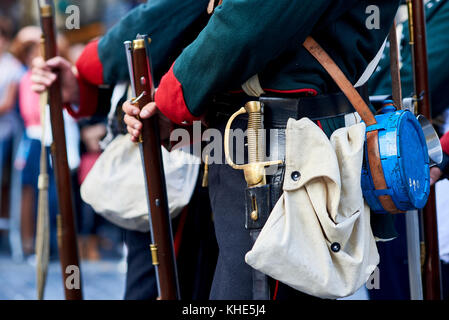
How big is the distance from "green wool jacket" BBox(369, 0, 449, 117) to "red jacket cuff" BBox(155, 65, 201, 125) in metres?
1.13

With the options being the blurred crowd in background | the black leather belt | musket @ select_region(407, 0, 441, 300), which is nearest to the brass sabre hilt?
the black leather belt

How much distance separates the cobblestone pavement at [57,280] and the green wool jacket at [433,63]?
7.76 feet

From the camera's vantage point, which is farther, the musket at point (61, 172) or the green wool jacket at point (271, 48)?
the musket at point (61, 172)

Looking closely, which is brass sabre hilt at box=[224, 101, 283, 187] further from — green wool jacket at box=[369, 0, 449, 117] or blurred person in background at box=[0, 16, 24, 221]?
blurred person in background at box=[0, 16, 24, 221]

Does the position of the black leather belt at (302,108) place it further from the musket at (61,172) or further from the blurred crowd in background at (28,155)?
the blurred crowd in background at (28,155)

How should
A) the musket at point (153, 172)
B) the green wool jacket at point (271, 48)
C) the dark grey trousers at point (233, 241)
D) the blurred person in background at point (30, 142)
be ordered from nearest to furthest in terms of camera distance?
the green wool jacket at point (271, 48) → the dark grey trousers at point (233, 241) → the musket at point (153, 172) → the blurred person in background at point (30, 142)

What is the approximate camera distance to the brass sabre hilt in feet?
5.39

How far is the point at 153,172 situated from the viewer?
209 cm

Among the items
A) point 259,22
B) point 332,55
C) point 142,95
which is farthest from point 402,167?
point 142,95

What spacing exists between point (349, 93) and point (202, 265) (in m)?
1.11

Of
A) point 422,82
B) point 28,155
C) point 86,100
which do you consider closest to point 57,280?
point 28,155

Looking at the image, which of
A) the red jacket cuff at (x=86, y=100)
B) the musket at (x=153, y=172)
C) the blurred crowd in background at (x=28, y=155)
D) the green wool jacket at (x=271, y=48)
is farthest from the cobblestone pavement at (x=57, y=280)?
the green wool jacket at (x=271, y=48)

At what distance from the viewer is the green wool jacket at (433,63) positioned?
2611 millimetres

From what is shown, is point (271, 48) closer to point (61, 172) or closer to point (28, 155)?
point (61, 172)
